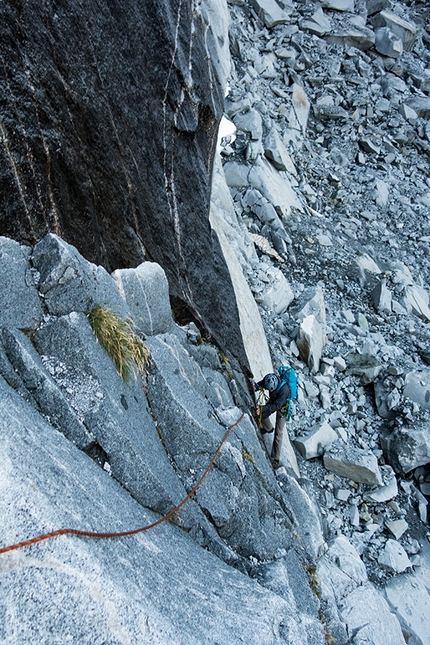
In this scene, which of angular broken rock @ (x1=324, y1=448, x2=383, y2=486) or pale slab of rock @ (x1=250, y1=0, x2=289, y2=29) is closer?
angular broken rock @ (x1=324, y1=448, x2=383, y2=486)

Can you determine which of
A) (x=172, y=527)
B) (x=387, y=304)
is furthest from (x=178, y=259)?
(x=387, y=304)

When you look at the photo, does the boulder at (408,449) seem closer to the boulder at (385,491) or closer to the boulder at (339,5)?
the boulder at (385,491)

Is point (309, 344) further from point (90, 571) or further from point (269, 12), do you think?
point (269, 12)

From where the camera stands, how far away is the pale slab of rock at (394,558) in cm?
971

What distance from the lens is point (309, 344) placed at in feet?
42.9

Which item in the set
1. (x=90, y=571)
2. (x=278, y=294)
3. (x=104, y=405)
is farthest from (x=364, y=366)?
(x=90, y=571)

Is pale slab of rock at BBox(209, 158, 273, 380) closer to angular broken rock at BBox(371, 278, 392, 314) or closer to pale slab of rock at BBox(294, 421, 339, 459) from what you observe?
pale slab of rock at BBox(294, 421, 339, 459)

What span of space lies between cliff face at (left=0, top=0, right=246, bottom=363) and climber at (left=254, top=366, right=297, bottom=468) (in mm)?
1120

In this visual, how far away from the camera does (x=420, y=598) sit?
31.0 feet

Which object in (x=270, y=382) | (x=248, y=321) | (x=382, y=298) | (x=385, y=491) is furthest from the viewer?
(x=382, y=298)

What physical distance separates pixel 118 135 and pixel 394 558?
32.9 feet

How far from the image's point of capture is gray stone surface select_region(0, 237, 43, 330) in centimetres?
443

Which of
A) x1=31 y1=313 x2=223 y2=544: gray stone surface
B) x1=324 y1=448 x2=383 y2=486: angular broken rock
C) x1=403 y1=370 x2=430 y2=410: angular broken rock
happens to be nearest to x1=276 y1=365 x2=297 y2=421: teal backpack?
x1=324 y1=448 x2=383 y2=486: angular broken rock

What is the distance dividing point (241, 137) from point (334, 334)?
9.39 metres
